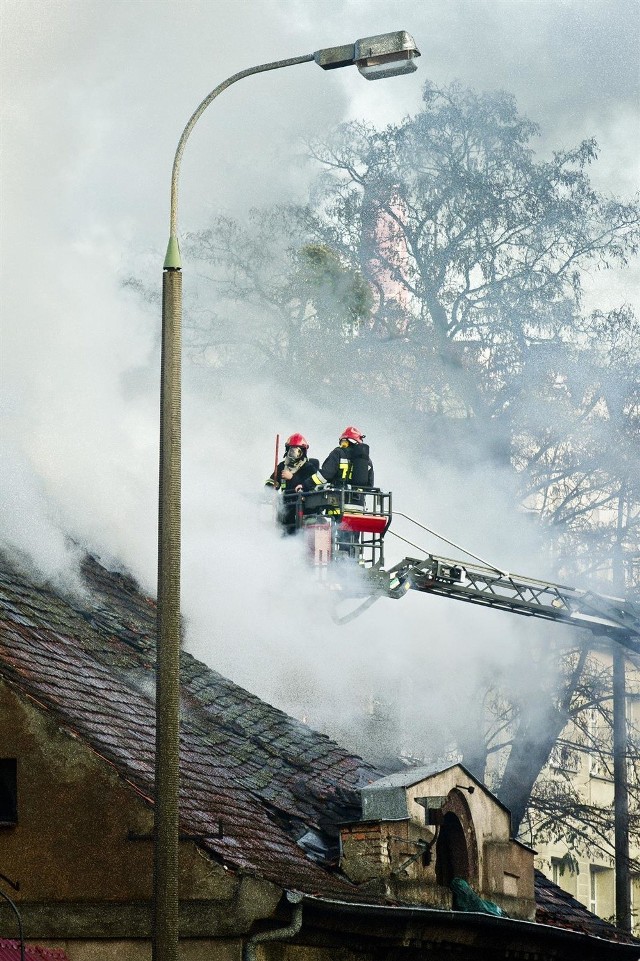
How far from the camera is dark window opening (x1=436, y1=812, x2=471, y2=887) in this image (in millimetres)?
15531

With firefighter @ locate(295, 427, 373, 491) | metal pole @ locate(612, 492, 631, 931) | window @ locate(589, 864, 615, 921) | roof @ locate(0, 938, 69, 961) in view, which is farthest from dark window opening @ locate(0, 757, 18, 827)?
window @ locate(589, 864, 615, 921)

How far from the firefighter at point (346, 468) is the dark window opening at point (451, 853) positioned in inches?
190

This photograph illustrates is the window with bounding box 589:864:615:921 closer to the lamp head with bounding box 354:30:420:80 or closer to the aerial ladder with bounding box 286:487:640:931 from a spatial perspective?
the aerial ladder with bounding box 286:487:640:931

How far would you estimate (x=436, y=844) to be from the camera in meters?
15.1

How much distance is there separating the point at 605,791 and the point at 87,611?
88.2ft

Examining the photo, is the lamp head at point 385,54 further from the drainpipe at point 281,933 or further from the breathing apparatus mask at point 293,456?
the breathing apparatus mask at point 293,456

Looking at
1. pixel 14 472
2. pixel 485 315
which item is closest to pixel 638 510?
pixel 485 315

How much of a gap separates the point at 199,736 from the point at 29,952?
3642mm

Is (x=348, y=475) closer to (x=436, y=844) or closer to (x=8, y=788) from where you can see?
(x=436, y=844)

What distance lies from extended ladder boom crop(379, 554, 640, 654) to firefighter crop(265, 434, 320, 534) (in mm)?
1381

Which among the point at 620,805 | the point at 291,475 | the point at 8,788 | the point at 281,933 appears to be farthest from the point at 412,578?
the point at 281,933

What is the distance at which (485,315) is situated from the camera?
29.0m

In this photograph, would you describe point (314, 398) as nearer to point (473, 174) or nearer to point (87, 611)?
point (473, 174)

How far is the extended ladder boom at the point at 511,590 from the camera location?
66.3 feet
